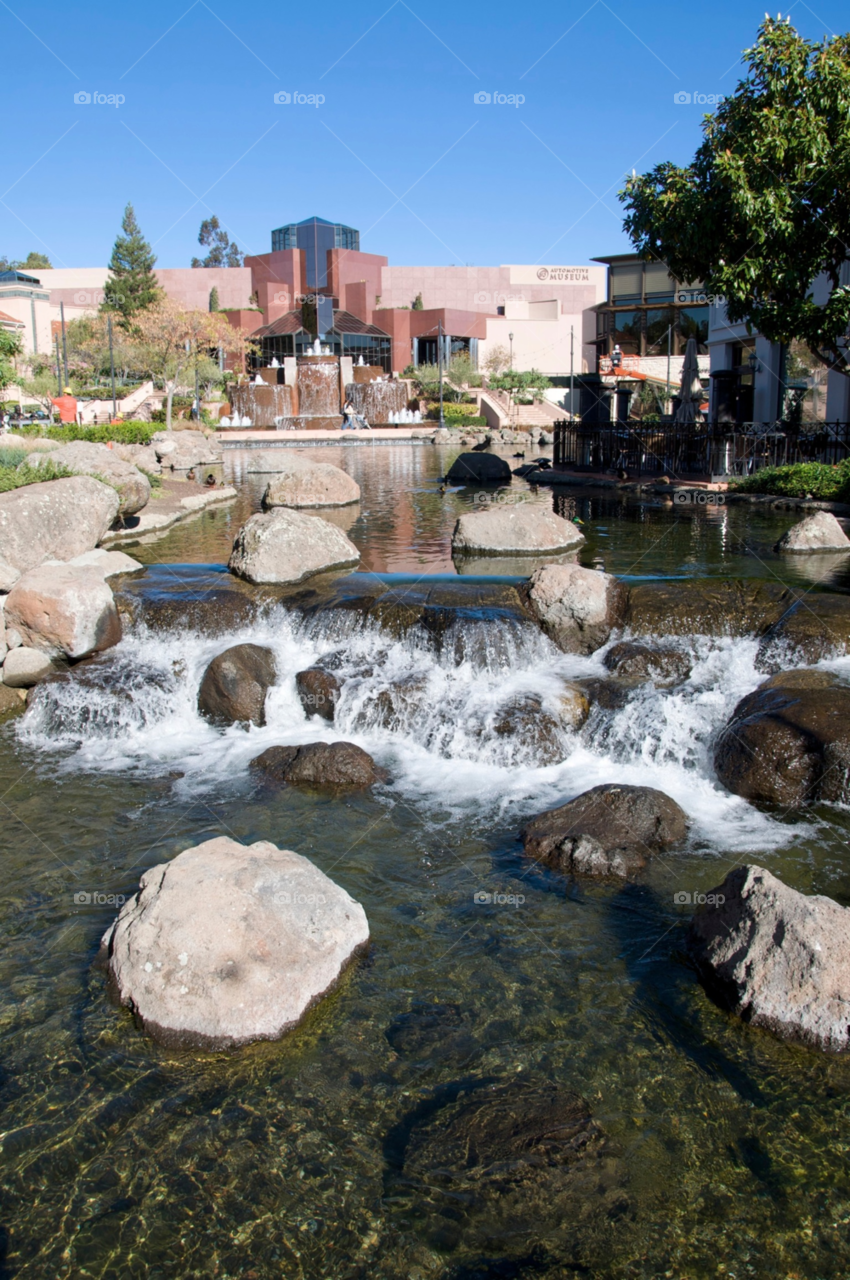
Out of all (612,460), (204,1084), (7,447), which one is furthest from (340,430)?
(204,1084)

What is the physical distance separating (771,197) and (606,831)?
1436 centimetres

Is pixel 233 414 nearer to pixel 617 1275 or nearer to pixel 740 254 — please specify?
pixel 740 254

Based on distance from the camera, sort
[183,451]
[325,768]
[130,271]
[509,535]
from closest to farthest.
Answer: [325,768] → [509,535] → [183,451] → [130,271]

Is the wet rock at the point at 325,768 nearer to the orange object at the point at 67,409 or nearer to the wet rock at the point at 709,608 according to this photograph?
the wet rock at the point at 709,608

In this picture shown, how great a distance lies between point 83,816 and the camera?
7629mm

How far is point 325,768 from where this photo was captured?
8234mm

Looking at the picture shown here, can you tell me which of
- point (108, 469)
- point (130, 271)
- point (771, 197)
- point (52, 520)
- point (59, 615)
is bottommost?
point (59, 615)

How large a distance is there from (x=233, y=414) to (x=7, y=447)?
3949 centimetres

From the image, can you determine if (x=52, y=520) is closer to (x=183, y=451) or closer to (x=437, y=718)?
(x=437, y=718)

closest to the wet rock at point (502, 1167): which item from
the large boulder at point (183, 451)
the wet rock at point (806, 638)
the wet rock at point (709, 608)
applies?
the wet rock at point (806, 638)

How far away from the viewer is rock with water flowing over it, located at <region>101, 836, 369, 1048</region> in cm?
470

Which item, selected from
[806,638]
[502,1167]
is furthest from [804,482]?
[502,1167]

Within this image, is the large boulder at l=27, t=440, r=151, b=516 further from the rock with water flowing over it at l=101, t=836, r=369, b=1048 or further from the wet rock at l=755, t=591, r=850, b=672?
the rock with water flowing over it at l=101, t=836, r=369, b=1048

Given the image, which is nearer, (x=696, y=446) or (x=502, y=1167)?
(x=502, y=1167)
